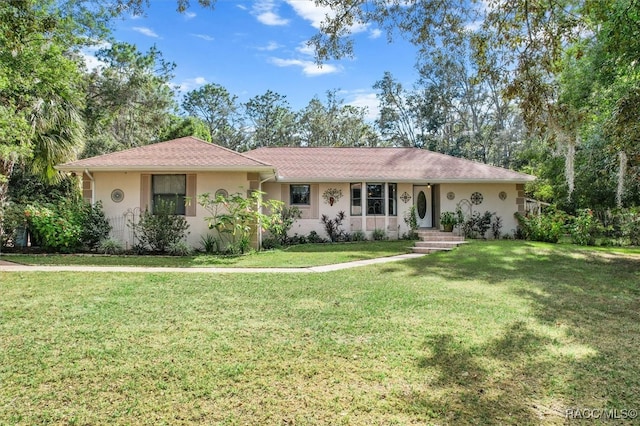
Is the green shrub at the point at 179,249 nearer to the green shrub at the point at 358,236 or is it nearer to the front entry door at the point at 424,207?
the green shrub at the point at 358,236

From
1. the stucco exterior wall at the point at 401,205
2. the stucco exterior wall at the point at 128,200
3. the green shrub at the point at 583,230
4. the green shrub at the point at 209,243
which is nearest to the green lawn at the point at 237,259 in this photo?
the green shrub at the point at 209,243

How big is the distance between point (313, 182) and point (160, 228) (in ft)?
20.8

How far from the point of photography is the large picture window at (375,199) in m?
16.3

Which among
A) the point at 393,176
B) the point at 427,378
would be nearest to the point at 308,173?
the point at 393,176

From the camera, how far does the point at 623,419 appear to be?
2949 millimetres

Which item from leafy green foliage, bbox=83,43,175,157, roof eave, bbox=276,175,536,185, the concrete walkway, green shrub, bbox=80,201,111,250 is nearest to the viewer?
the concrete walkway

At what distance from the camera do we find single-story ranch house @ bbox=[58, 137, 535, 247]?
12.3 m

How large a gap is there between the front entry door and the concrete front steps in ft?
5.03

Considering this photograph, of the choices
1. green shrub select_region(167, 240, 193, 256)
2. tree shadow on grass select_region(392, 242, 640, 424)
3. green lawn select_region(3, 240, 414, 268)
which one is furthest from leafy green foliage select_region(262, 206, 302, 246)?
tree shadow on grass select_region(392, 242, 640, 424)

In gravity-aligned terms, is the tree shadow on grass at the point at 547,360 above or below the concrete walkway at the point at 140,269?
below

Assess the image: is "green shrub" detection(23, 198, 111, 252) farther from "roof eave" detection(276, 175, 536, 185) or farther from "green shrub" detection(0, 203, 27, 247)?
"roof eave" detection(276, 175, 536, 185)

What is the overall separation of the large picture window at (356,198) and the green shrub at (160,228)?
6.95 metres

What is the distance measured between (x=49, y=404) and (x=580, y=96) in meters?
16.0

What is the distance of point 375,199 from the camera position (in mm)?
16344
